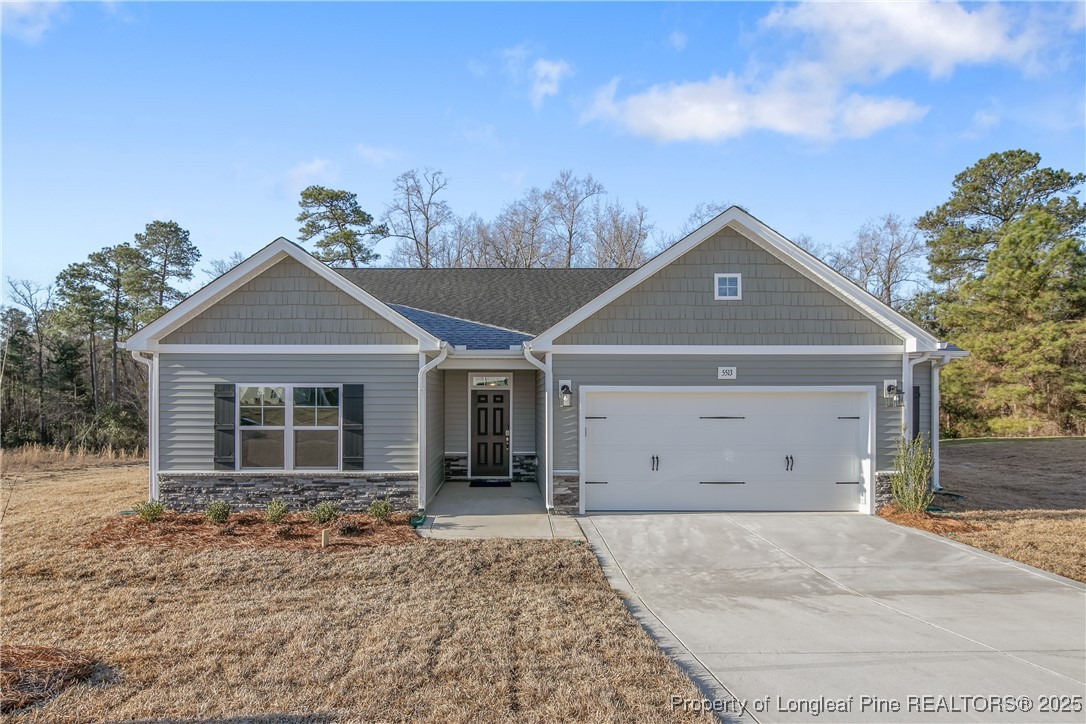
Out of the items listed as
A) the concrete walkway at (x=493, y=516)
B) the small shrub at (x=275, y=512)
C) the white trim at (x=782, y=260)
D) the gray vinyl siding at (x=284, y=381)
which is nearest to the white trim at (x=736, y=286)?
the white trim at (x=782, y=260)

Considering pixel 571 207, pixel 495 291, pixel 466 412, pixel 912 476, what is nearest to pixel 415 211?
pixel 571 207

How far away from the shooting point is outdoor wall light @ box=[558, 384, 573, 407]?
9789 millimetres

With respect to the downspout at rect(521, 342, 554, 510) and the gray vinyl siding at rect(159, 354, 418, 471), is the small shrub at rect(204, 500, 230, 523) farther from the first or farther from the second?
the downspout at rect(521, 342, 554, 510)

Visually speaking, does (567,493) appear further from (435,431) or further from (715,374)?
(715,374)

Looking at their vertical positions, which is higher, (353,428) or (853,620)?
(353,428)

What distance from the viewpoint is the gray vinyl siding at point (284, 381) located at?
31.6ft

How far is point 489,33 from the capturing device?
10688 millimetres

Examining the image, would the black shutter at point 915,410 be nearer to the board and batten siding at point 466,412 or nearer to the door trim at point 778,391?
the door trim at point 778,391

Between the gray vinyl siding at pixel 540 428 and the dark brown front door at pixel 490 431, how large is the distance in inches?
26.1

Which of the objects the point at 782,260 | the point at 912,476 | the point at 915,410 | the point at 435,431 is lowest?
the point at 912,476

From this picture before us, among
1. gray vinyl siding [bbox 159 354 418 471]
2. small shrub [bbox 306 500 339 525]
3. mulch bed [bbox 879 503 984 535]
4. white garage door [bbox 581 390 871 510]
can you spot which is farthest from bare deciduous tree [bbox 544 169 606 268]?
small shrub [bbox 306 500 339 525]

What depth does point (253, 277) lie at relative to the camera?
31.5ft

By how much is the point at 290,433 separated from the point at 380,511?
2012 millimetres

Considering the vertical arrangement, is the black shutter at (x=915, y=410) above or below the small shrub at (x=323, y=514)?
above
